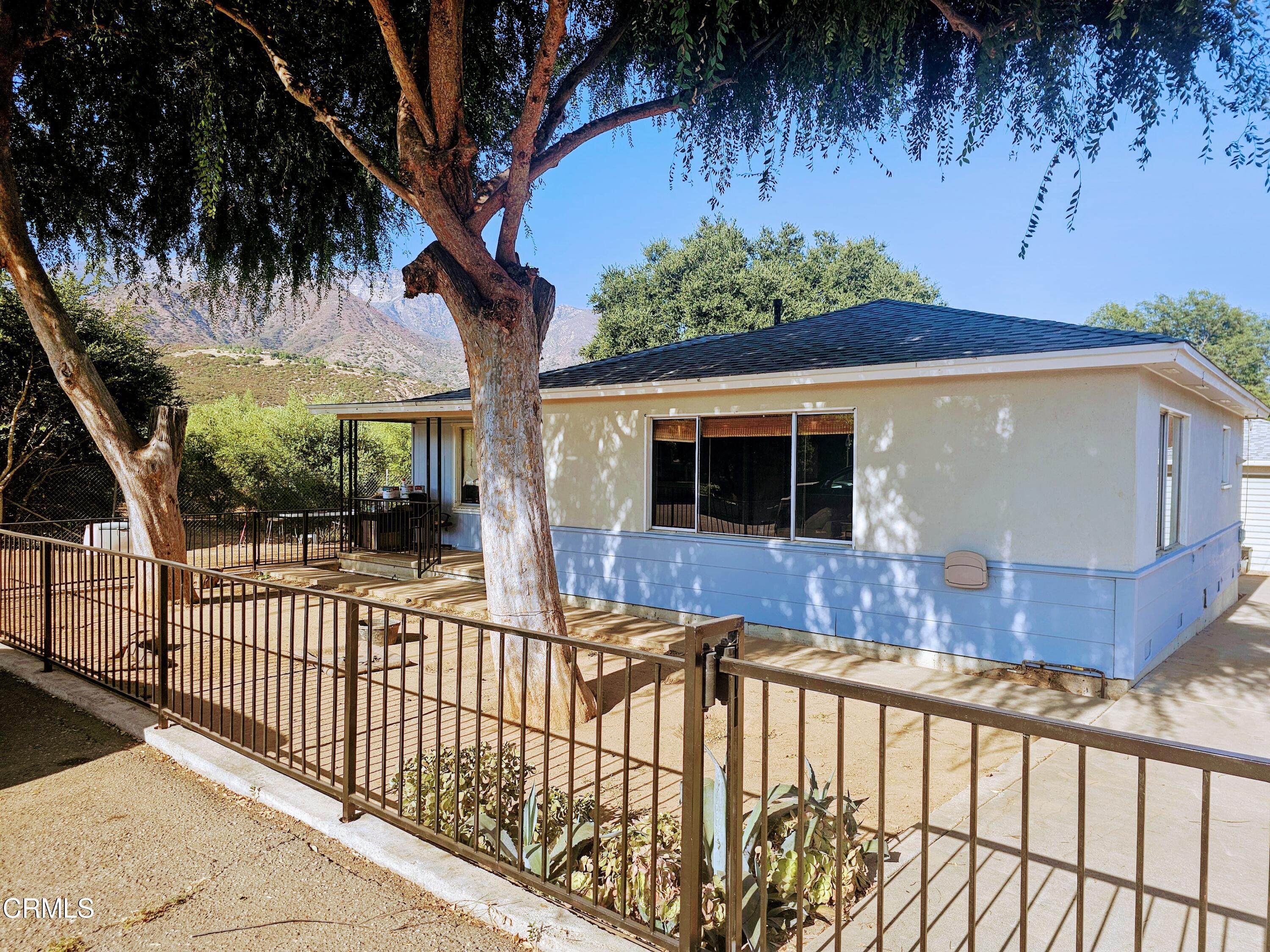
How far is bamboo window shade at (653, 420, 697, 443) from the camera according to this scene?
8375 millimetres

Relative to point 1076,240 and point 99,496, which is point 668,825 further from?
point 1076,240

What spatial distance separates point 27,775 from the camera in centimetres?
377

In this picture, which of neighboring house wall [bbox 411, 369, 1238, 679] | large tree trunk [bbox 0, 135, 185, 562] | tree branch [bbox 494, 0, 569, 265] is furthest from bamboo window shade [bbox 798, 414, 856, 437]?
large tree trunk [bbox 0, 135, 185, 562]

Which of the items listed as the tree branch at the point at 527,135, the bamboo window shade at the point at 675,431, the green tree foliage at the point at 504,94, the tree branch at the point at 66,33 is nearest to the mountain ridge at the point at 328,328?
the green tree foliage at the point at 504,94

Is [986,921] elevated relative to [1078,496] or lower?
lower

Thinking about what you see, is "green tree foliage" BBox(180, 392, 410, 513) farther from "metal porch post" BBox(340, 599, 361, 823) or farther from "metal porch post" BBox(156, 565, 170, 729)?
"metal porch post" BBox(340, 599, 361, 823)

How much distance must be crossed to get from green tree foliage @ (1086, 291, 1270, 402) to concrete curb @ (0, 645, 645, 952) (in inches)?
1806

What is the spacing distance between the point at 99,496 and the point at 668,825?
52.6ft

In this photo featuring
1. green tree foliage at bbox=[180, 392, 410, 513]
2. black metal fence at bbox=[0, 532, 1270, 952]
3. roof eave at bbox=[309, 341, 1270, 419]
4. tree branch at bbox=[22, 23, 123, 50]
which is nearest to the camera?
black metal fence at bbox=[0, 532, 1270, 952]

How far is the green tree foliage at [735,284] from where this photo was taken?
29094mm

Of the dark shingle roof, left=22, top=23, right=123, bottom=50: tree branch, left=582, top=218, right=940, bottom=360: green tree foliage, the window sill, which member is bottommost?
the window sill

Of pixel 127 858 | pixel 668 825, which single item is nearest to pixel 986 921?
pixel 668 825

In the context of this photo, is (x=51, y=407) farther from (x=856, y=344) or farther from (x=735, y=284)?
(x=735, y=284)

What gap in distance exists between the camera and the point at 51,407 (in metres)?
13.9
